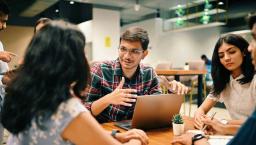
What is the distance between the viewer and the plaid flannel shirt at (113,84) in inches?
62.8

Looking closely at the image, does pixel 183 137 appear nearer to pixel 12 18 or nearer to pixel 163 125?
pixel 163 125

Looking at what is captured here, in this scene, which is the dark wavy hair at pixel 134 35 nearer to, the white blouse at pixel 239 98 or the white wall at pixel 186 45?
the white blouse at pixel 239 98

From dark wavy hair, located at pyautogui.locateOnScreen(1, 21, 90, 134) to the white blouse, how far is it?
1.27m

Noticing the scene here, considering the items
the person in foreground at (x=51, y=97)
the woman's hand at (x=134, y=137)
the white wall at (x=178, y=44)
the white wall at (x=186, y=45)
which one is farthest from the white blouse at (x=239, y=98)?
the white wall at (x=186, y=45)

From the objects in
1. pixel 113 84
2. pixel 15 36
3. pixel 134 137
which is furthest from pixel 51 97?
pixel 15 36

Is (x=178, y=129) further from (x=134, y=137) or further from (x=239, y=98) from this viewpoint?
(x=239, y=98)

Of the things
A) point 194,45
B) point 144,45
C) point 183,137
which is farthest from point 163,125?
point 194,45

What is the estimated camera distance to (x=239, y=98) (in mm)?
1673

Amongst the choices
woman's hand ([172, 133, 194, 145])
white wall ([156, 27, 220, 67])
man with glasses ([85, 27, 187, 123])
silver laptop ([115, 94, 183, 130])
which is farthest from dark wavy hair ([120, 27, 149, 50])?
white wall ([156, 27, 220, 67])

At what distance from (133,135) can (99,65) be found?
0.80m

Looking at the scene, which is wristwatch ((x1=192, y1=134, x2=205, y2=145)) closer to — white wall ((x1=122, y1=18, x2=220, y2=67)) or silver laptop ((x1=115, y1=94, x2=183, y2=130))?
silver laptop ((x1=115, y1=94, x2=183, y2=130))

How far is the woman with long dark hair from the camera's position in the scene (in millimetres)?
1656

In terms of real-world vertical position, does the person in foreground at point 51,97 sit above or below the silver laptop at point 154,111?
above

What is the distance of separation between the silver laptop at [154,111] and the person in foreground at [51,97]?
45cm
